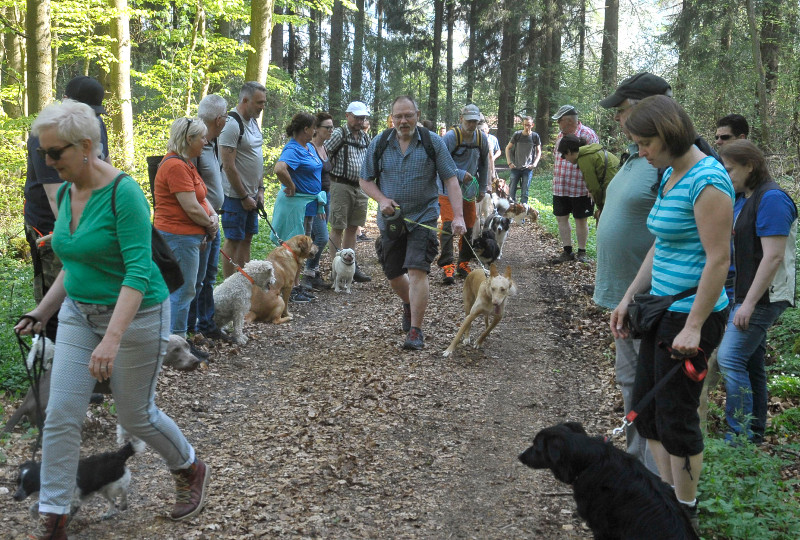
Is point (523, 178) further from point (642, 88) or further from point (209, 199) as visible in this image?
point (642, 88)

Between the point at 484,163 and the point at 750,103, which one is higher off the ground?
the point at 750,103

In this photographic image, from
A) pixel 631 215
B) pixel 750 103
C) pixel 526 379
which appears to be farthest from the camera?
pixel 750 103

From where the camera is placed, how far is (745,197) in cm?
434

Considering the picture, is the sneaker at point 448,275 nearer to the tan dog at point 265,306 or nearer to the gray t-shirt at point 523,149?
the tan dog at point 265,306

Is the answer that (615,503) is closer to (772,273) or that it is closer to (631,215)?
(631,215)

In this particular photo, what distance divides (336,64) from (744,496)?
29.7 meters

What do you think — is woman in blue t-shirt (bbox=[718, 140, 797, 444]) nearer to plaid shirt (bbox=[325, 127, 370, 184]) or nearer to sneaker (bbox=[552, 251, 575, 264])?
plaid shirt (bbox=[325, 127, 370, 184])

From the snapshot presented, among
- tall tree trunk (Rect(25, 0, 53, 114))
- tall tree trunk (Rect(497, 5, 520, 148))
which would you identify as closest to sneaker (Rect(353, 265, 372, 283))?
Result: tall tree trunk (Rect(25, 0, 53, 114))

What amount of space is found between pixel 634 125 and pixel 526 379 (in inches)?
146

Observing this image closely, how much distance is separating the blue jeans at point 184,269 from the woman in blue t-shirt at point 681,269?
12.8 ft

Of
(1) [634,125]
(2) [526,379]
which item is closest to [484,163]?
(2) [526,379]

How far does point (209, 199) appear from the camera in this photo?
21.1ft

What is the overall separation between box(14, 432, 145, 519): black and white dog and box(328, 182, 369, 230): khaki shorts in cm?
669

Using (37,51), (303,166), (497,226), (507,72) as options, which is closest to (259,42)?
(37,51)
